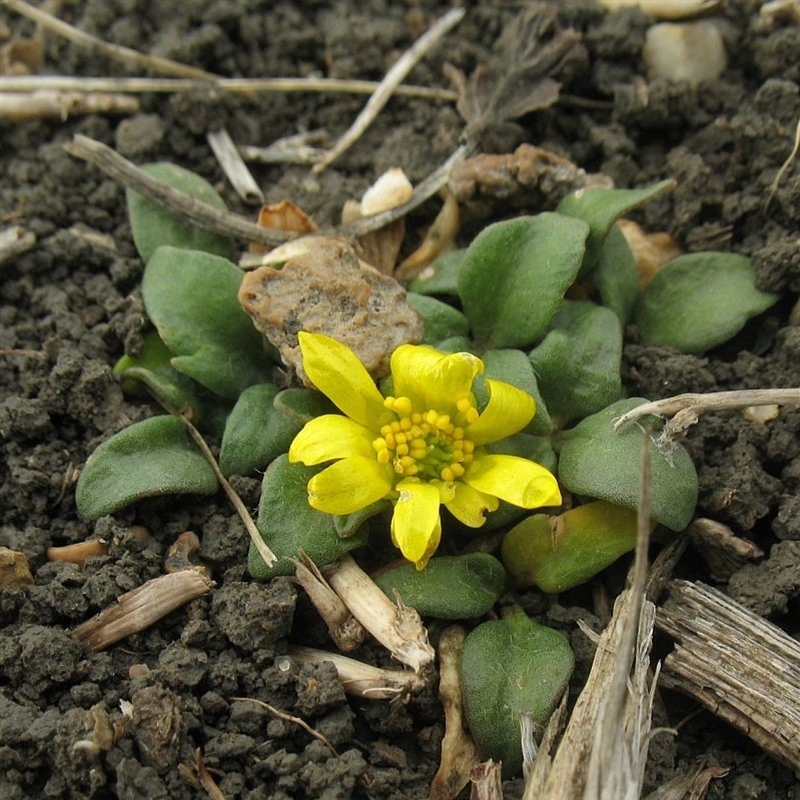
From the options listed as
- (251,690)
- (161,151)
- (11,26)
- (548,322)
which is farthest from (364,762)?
(11,26)

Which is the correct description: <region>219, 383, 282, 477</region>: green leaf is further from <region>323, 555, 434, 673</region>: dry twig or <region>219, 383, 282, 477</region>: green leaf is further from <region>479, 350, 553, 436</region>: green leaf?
<region>479, 350, 553, 436</region>: green leaf

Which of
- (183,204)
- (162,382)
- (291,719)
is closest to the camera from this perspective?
(291,719)

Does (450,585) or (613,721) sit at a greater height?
(613,721)

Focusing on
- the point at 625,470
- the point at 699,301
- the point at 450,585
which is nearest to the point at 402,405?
the point at 450,585

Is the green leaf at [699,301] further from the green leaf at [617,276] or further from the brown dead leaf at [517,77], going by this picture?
the brown dead leaf at [517,77]

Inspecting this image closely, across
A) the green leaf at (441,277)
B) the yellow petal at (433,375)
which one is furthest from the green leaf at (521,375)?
the green leaf at (441,277)

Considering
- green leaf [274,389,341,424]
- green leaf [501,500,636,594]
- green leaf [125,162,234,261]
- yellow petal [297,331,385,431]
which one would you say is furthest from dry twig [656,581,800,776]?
green leaf [125,162,234,261]

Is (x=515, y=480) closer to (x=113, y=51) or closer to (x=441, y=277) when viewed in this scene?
(x=441, y=277)
